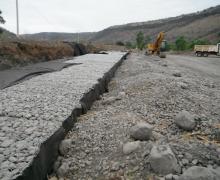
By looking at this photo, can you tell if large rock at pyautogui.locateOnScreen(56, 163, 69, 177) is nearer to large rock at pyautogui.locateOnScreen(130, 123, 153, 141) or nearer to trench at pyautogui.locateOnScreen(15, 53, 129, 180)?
trench at pyautogui.locateOnScreen(15, 53, 129, 180)

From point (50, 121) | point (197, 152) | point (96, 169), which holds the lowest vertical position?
point (96, 169)

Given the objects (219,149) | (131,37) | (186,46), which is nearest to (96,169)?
(219,149)

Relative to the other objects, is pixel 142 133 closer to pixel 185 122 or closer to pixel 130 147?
pixel 130 147

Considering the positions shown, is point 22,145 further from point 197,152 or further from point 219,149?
point 219,149

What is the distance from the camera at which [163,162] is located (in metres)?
2.65

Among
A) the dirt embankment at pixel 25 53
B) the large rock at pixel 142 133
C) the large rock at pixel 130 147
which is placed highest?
the dirt embankment at pixel 25 53

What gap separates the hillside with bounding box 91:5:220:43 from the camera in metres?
66.1

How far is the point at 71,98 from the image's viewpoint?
4.35 m

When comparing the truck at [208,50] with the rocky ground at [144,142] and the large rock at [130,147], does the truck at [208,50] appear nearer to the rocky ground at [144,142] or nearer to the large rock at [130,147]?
the rocky ground at [144,142]

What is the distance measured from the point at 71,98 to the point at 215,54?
26.7 metres

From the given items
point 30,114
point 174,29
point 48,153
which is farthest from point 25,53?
point 174,29

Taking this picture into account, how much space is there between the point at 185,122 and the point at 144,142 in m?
0.84

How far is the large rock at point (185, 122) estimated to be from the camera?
367 cm

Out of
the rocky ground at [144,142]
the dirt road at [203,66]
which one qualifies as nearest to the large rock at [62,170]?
the rocky ground at [144,142]
